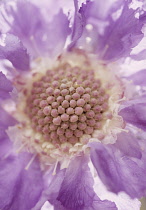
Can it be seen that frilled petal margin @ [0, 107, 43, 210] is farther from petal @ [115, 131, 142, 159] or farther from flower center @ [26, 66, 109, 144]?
petal @ [115, 131, 142, 159]

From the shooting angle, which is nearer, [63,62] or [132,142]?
[132,142]

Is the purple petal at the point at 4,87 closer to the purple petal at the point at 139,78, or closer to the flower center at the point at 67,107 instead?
the flower center at the point at 67,107

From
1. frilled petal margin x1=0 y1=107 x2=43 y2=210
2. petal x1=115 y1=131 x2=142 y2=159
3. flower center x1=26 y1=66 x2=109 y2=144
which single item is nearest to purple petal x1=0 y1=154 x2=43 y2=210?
frilled petal margin x1=0 y1=107 x2=43 y2=210

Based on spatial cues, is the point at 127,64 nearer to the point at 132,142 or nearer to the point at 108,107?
the point at 108,107

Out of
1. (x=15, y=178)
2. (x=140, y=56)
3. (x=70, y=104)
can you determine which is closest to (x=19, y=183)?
(x=15, y=178)

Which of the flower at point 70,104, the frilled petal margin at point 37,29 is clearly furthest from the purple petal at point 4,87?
the frilled petal margin at point 37,29

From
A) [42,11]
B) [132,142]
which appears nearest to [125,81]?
[132,142]
